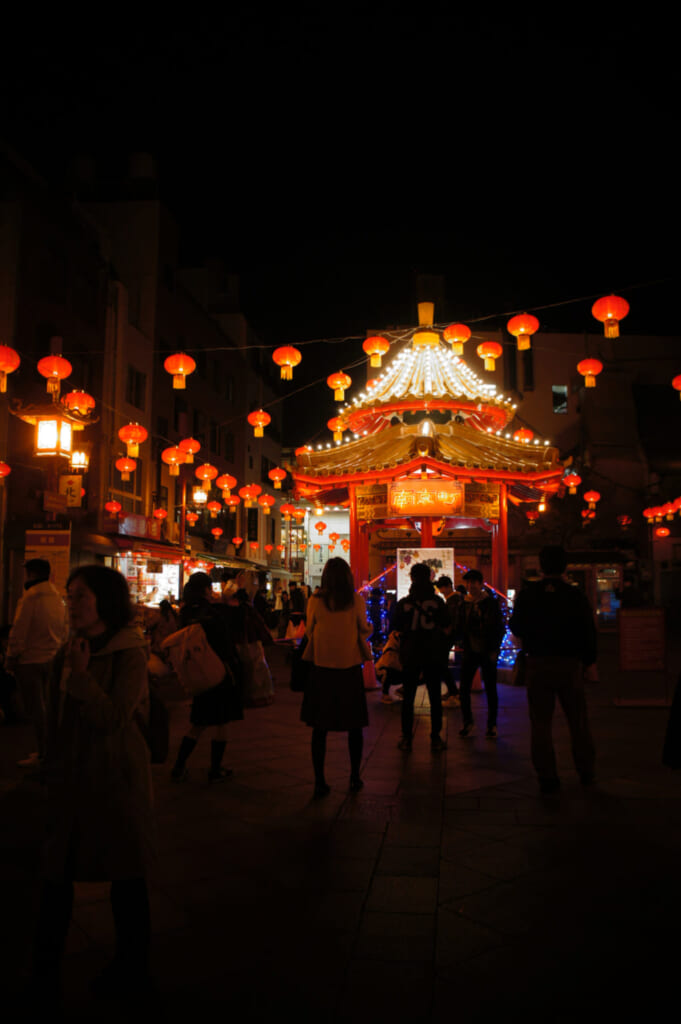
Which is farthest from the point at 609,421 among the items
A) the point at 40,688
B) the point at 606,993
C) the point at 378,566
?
the point at 606,993

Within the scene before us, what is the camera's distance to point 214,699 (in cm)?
637

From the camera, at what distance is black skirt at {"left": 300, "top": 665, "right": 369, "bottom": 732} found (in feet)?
19.3

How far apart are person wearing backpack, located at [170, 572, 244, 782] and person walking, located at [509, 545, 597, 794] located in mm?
2445

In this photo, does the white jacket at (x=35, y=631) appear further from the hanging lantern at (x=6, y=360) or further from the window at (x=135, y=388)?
the window at (x=135, y=388)

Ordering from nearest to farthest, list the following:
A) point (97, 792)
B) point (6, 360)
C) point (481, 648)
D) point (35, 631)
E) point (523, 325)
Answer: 1. point (97, 792)
2. point (35, 631)
3. point (481, 648)
4. point (523, 325)
5. point (6, 360)

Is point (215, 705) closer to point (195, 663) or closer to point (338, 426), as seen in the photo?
point (195, 663)

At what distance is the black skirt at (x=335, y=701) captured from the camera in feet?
19.3

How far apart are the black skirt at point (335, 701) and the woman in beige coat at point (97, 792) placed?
2886 millimetres

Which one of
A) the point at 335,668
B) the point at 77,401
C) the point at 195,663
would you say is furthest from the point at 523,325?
the point at 77,401

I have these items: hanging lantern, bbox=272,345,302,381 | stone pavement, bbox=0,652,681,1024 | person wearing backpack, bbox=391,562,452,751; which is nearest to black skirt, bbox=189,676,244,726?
stone pavement, bbox=0,652,681,1024

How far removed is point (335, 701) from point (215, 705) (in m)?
1.11

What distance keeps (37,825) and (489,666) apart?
5.09 m

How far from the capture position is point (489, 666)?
8.55 m

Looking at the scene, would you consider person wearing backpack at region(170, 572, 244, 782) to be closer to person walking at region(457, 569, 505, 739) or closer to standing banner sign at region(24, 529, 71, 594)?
person walking at region(457, 569, 505, 739)
